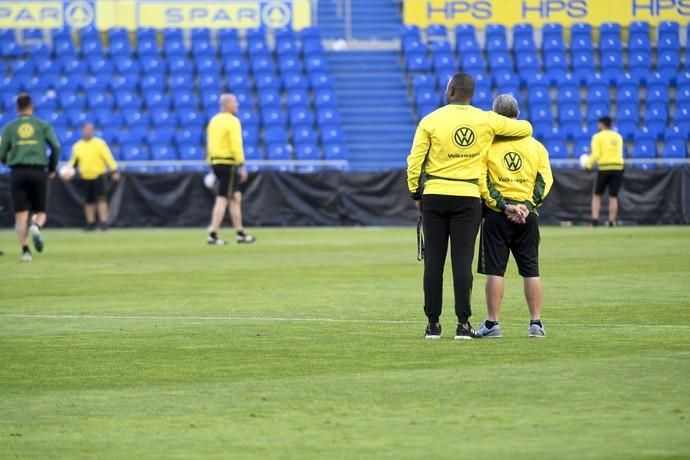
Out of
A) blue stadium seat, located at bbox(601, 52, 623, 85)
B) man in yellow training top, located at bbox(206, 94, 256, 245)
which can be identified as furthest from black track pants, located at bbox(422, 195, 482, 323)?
blue stadium seat, located at bbox(601, 52, 623, 85)

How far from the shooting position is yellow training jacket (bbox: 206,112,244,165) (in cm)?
2577

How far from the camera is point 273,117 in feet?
124

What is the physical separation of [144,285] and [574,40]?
81.0 feet

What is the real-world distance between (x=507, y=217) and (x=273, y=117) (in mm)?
26296

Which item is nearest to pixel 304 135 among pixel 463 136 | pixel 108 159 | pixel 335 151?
pixel 335 151

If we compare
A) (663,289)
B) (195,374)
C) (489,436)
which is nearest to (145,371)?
(195,374)

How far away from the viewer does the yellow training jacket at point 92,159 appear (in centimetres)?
3266

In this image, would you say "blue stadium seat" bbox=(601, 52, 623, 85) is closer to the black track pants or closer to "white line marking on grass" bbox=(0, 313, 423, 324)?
"white line marking on grass" bbox=(0, 313, 423, 324)

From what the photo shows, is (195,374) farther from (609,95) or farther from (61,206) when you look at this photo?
(609,95)

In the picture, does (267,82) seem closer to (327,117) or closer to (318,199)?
(327,117)

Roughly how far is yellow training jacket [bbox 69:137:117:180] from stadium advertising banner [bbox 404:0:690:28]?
10774 mm

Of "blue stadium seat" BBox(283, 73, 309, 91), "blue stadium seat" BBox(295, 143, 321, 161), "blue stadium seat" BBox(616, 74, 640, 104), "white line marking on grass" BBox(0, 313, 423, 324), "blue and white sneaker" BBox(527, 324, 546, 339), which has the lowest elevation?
"blue stadium seat" BBox(295, 143, 321, 161)

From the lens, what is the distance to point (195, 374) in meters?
9.93

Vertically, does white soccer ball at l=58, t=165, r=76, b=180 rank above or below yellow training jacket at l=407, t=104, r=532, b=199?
below
